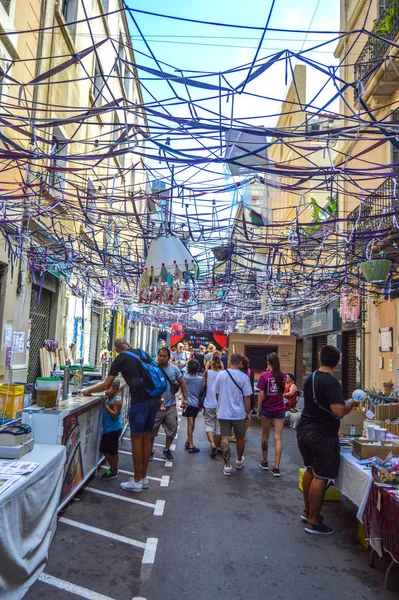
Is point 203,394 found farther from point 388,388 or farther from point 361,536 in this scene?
point 388,388

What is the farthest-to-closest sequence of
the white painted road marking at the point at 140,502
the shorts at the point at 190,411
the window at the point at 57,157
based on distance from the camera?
1. the shorts at the point at 190,411
2. the white painted road marking at the point at 140,502
3. the window at the point at 57,157

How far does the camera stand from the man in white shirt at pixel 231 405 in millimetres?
6945

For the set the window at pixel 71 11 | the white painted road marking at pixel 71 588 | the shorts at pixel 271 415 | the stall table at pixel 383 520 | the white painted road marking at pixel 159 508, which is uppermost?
the window at pixel 71 11

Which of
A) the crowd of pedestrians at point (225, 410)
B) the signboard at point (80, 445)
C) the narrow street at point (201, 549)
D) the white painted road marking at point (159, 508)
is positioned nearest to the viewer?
the narrow street at point (201, 549)

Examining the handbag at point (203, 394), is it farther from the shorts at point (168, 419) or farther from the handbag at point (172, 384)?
the shorts at point (168, 419)

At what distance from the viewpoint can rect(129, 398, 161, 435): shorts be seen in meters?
5.80

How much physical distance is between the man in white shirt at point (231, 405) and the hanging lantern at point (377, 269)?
2.46 meters

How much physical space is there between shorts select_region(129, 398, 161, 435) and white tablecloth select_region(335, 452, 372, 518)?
2.35 meters

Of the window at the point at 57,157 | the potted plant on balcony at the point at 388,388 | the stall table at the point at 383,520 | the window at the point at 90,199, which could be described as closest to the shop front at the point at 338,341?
the potted plant on balcony at the point at 388,388

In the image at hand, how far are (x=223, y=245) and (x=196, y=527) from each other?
4.58 meters

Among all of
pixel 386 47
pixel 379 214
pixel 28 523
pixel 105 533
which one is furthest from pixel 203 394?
pixel 386 47

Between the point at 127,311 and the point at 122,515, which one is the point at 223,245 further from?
the point at 127,311

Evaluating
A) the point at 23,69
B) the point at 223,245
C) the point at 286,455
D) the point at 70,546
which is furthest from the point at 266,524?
the point at 23,69

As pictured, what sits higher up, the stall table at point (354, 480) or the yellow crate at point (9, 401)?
the yellow crate at point (9, 401)
